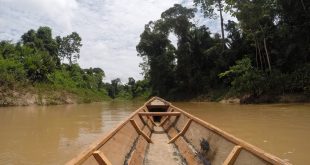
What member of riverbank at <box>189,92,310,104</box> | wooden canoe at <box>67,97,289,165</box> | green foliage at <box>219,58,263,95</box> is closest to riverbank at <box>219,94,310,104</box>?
riverbank at <box>189,92,310,104</box>

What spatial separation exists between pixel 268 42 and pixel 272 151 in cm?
1896

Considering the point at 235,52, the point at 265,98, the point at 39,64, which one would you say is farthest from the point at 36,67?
the point at 265,98

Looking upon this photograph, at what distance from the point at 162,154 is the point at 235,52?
2276 centimetres

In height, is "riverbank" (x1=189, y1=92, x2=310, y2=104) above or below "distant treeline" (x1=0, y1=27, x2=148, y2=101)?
below

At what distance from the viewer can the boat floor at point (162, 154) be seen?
4270 millimetres

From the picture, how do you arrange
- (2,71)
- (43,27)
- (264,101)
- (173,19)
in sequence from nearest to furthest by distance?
(264,101) → (2,71) → (173,19) → (43,27)

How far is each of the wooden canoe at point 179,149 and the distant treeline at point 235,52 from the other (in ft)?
46.0

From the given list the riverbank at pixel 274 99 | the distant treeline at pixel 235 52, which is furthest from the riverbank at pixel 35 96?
the riverbank at pixel 274 99

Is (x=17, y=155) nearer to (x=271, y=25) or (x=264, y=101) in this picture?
(x=264, y=101)

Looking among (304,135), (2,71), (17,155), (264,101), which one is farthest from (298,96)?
(2,71)

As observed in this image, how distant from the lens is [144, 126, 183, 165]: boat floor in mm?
4270

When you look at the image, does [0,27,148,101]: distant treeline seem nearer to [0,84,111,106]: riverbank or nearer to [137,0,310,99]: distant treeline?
[0,84,111,106]: riverbank

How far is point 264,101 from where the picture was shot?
19391 mm

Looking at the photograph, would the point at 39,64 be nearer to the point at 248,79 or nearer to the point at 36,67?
the point at 36,67
